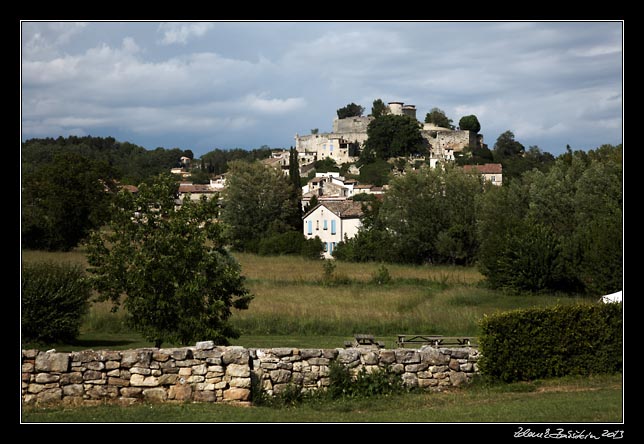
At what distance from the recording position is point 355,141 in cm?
19088

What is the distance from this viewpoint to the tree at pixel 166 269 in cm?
2031

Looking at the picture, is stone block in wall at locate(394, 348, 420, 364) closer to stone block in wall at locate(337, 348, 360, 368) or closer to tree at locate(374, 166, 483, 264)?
stone block in wall at locate(337, 348, 360, 368)

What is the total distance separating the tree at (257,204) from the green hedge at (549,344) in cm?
6289

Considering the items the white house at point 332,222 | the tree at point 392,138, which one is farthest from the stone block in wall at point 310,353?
the tree at point 392,138

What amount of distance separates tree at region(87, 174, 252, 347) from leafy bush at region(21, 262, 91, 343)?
334 cm

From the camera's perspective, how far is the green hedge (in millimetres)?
16219

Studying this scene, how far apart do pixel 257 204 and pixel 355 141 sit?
111m

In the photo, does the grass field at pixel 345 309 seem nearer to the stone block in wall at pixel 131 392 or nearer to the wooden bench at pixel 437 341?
the wooden bench at pixel 437 341

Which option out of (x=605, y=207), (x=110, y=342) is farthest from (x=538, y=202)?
(x=110, y=342)

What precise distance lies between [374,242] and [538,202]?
13.9 metres

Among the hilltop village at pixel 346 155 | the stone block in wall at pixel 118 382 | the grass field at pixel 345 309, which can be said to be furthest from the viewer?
the hilltop village at pixel 346 155

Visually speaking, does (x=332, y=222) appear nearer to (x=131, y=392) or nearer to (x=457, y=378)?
(x=457, y=378)

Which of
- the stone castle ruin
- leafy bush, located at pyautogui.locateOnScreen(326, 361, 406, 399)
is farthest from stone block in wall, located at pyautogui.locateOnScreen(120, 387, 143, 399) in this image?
the stone castle ruin

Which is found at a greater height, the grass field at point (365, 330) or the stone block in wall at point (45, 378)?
the stone block in wall at point (45, 378)
